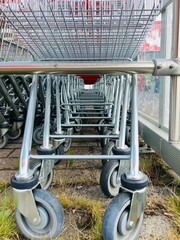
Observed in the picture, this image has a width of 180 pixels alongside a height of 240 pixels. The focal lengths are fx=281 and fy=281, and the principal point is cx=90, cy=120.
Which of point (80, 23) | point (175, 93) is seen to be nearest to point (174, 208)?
point (175, 93)

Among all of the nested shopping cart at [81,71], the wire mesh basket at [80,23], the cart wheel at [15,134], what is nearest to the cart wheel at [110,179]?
the nested shopping cart at [81,71]

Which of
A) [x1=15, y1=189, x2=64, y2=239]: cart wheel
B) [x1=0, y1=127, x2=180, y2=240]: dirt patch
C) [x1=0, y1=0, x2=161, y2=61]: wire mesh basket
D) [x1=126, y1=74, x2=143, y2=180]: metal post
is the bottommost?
[x1=0, y1=127, x2=180, y2=240]: dirt patch

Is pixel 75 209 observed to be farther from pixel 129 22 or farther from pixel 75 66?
pixel 129 22

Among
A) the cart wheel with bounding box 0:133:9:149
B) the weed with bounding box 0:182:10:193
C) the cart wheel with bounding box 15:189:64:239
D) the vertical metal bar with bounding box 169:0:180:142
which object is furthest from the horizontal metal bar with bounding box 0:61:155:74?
the cart wheel with bounding box 0:133:9:149

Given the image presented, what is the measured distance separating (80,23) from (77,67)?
172mm

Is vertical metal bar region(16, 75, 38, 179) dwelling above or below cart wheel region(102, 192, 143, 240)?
above

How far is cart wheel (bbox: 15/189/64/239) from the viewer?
2.68 feet

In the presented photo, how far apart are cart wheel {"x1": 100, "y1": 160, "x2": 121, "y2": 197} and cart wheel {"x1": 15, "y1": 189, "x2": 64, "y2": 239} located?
0.99 ft

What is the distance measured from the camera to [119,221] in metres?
0.80

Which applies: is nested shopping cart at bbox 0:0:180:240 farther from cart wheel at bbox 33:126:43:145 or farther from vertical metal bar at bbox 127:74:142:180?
cart wheel at bbox 33:126:43:145

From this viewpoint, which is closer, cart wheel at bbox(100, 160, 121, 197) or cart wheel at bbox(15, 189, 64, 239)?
cart wheel at bbox(15, 189, 64, 239)

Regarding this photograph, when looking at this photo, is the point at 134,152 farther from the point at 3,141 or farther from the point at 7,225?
the point at 3,141

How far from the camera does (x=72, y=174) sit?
142 centimetres

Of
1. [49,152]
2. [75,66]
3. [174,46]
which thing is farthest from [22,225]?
[174,46]
